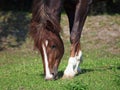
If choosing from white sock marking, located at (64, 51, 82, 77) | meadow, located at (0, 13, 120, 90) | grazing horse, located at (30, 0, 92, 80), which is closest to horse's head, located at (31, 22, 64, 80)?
grazing horse, located at (30, 0, 92, 80)

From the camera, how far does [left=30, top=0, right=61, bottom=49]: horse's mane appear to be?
6.73 m

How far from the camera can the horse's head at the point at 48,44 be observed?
6.71 meters

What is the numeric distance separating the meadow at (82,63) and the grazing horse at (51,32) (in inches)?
7.4

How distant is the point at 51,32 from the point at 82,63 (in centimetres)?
240

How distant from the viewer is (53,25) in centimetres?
679

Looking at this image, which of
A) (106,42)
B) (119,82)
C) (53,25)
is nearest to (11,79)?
(53,25)

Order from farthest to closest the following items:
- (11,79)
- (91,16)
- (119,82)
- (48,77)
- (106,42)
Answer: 1. (91,16)
2. (106,42)
3. (11,79)
4. (48,77)
5. (119,82)

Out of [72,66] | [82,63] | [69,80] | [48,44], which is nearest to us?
[48,44]

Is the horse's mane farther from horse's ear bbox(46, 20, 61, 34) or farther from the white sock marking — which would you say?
the white sock marking

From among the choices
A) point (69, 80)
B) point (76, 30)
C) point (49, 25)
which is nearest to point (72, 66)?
point (69, 80)

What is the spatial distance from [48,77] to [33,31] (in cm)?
80

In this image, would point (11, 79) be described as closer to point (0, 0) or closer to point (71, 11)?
point (71, 11)

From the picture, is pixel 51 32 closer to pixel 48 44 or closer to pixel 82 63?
pixel 48 44

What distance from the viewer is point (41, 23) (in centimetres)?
676
